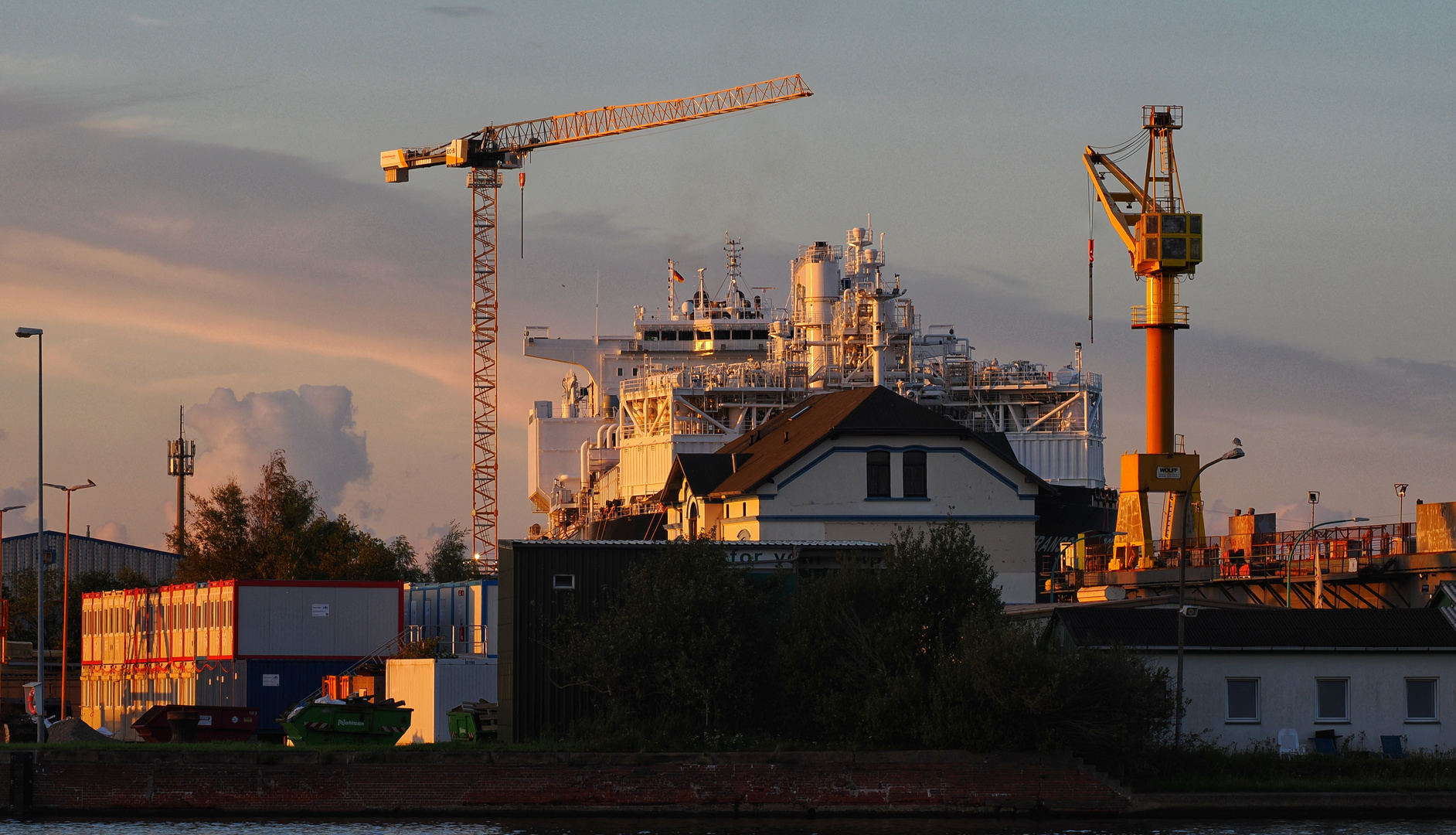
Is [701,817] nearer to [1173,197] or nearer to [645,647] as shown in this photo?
[645,647]

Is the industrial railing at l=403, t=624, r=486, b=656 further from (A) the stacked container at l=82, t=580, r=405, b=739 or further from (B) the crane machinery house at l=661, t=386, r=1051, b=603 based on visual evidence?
(B) the crane machinery house at l=661, t=386, r=1051, b=603

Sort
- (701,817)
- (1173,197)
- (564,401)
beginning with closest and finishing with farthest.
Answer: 1. (701,817)
2. (1173,197)
3. (564,401)

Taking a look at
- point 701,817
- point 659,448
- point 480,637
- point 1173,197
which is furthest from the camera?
point 659,448

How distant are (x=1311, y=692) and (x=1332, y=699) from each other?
0.58 meters

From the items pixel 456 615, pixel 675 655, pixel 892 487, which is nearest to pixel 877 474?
pixel 892 487

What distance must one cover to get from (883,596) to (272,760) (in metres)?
13.2

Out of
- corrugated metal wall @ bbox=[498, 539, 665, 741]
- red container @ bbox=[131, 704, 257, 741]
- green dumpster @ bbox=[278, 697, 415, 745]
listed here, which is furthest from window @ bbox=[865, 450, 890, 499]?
red container @ bbox=[131, 704, 257, 741]

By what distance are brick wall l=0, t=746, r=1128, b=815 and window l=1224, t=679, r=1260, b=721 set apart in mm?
4710

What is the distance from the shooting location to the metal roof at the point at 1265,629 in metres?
42.0

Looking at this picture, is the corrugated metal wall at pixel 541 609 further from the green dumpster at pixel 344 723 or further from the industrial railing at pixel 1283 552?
the industrial railing at pixel 1283 552

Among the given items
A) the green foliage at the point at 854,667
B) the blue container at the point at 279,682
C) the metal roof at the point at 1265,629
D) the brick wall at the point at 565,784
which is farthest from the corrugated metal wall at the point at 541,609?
the blue container at the point at 279,682

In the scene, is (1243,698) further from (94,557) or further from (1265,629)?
(94,557)

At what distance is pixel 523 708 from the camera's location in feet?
140

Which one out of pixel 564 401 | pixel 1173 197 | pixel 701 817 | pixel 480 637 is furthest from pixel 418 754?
pixel 564 401
